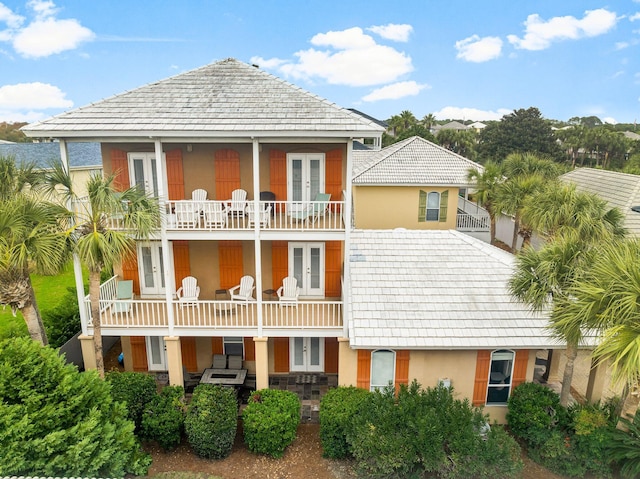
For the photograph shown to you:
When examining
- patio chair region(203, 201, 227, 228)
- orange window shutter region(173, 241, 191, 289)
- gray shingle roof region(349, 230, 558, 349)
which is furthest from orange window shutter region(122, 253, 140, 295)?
gray shingle roof region(349, 230, 558, 349)

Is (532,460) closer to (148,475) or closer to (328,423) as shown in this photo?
(328,423)

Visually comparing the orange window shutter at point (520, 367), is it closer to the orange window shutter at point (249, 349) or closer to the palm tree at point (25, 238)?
the orange window shutter at point (249, 349)

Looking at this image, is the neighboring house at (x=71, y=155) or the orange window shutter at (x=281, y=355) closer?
the orange window shutter at (x=281, y=355)

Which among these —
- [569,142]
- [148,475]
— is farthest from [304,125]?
[569,142]

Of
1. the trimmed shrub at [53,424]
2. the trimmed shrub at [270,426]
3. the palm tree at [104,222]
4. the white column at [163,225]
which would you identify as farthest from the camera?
the white column at [163,225]

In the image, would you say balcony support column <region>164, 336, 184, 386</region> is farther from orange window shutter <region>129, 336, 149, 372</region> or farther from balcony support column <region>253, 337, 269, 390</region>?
balcony support column <region>253, 337, 269, 390</region>

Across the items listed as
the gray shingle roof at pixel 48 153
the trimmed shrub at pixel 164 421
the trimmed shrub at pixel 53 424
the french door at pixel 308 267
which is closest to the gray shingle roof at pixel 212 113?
the french door at pixel 308 267

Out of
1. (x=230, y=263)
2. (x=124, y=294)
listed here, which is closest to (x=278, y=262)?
(x=230, y=263)
